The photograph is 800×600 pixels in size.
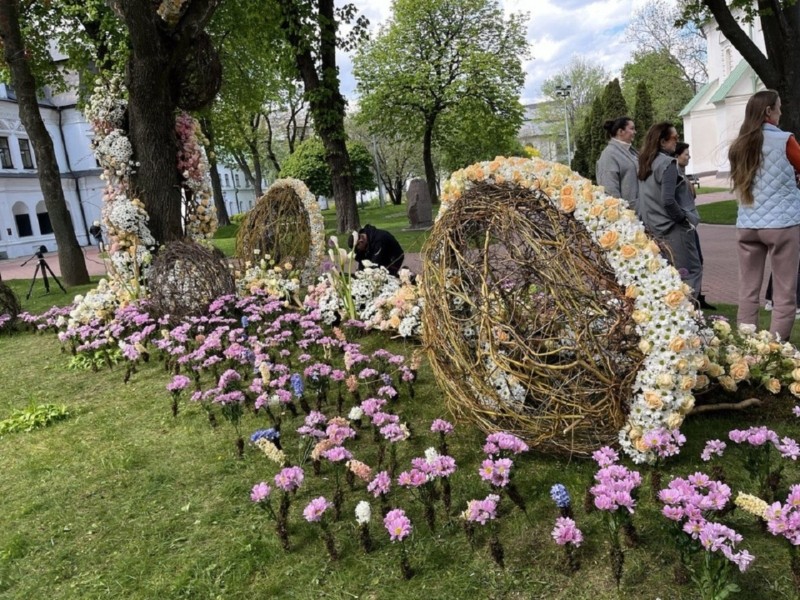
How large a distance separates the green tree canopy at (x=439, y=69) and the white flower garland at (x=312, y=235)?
24.6 m

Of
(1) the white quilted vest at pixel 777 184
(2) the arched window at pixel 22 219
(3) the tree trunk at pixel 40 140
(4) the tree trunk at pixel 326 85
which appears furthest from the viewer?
(2) the arched window at pixel 22 219

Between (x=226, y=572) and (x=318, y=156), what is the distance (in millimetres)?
32914

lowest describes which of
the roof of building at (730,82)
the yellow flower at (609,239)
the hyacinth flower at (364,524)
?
the hyacinth flower at (364,524)

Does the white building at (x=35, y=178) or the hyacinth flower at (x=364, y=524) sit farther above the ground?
the white building at (x=35, y=178)

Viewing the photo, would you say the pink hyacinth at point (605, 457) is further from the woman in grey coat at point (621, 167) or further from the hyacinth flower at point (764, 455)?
the woman in grey coat at point (621, 167)

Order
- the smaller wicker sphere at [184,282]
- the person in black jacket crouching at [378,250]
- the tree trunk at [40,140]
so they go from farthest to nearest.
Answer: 1. the tree trunk at [40,140]
2. the person in black jacket crouching at [378,250]
3. the smaller wicker sphere at [184,282]

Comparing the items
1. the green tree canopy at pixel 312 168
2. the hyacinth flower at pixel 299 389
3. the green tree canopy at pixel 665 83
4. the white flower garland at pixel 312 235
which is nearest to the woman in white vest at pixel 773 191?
the hyacinth flower at pixel 299 389

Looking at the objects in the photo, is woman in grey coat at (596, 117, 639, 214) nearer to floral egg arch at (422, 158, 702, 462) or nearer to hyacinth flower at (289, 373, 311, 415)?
floral egg arch at (422, 158, 702, 462)

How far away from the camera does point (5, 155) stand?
115ft

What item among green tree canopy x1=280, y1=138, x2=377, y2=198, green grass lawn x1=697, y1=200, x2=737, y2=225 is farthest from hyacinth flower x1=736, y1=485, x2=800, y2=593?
green tree canopy x1=280, y1=138, x2=377, y2=198

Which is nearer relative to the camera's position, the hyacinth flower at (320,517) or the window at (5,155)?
the hyacinth flower at (320,517)

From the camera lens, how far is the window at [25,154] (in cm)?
3616

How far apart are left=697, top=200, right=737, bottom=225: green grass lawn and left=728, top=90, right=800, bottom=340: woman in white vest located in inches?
412

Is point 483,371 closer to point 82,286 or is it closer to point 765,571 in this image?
point 765,571
